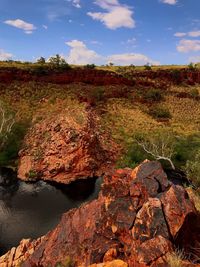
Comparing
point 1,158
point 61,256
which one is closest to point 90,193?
point 1,158

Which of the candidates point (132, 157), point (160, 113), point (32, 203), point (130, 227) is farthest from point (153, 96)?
point (130, 227)

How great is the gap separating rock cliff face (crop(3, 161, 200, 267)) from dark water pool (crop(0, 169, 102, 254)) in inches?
499

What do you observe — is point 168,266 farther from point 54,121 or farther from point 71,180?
point 54,121

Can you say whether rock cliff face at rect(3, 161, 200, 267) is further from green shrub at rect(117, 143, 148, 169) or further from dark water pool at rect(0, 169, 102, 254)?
green shrub at rect(117, 143, 148, 169)

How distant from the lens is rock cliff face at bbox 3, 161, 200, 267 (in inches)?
716

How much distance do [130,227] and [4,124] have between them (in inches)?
1878

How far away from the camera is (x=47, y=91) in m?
78.4

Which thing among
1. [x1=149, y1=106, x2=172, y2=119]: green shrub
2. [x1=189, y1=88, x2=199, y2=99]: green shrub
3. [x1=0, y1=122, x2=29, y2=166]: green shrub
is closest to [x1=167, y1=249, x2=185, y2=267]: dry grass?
[x1=0, y1=122, x2=29, y2=166]: green shrub

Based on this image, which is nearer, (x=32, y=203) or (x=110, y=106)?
(x=32, y=203)

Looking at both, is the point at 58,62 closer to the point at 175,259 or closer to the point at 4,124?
the point at 4,124

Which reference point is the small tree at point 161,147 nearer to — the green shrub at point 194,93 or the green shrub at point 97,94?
the green shrub at point 97,94

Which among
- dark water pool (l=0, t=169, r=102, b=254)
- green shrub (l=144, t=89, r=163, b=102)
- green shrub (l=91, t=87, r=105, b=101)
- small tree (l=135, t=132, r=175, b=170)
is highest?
green shrub (l=91, t=87, r=105, b=101)

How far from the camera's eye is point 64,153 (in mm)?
56781

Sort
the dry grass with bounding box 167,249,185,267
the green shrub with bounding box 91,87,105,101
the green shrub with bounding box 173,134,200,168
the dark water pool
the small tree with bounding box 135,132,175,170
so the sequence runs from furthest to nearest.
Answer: the green shrub with bounding box 91,87,105,101 → the green shrub with bounding box 173,134,200,168 → the small tree with bounding box 135,132,175,170 → the dark water pool → the dry grass with bounding box 167,249,185,267
